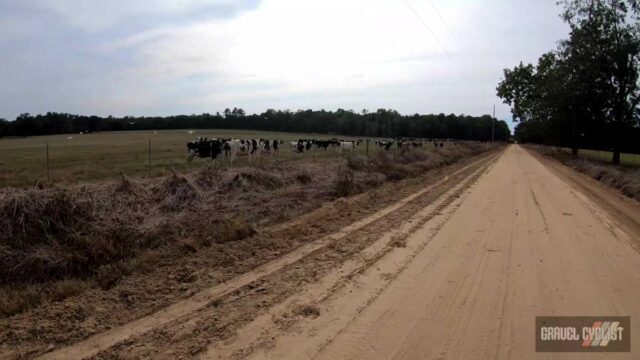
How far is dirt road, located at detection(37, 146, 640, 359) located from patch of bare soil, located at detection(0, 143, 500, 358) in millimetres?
465

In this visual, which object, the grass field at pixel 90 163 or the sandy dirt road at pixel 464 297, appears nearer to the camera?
the sandy dirt road at pixel 464 297


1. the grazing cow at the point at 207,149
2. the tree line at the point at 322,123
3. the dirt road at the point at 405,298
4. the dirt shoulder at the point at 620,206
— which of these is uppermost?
the tree line at the point at 322,123

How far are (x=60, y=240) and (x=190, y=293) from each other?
323 cm

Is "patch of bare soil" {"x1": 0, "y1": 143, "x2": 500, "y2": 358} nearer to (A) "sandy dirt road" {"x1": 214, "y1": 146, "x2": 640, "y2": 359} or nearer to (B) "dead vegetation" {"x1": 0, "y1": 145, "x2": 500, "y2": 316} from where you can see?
(B) "dead vegetation" {"x1": 0, "y1": 145, "x2": 500, "y2": 316}

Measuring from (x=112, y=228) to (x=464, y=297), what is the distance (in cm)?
600

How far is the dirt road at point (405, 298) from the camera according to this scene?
4652 millimetres

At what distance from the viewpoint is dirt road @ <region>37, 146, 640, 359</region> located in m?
4.65

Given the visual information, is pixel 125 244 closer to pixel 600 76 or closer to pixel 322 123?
pixel 600 76

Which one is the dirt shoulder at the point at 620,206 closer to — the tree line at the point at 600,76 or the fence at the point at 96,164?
the fence at the point at 96,164

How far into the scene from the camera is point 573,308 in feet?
18.6

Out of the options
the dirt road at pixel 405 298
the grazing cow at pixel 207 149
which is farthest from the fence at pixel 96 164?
the dirt road at pixel 405 298

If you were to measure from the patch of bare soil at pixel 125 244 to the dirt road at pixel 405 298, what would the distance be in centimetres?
47

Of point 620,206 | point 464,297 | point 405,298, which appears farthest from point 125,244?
point 620,206

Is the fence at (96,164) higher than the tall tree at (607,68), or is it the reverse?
the tall tree at (607,68)
